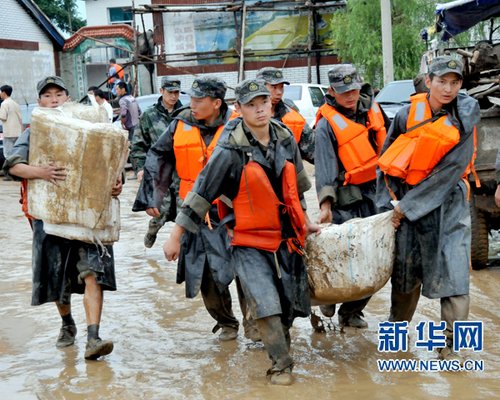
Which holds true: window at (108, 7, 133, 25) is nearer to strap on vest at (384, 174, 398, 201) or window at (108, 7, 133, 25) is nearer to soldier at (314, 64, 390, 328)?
soldier at (314, 64, 390, 328)

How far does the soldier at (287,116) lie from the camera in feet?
22.7

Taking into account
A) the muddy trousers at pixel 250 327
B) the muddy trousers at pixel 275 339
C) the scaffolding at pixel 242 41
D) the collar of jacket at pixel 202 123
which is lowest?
the muddy trousers at pixel 250 327

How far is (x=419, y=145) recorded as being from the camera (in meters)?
5.76

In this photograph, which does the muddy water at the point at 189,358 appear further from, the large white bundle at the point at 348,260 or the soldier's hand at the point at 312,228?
the soldier's hand at the point at 312,228

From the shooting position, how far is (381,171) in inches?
242

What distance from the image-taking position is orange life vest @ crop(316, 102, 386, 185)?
6527 millimetres

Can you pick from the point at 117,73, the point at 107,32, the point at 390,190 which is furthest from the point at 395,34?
the point at 390,190

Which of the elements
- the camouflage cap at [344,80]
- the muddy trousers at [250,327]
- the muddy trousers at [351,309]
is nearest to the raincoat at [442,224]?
the camouflage cap at [344,80]

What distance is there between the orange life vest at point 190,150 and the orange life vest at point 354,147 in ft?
2.31

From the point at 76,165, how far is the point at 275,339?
67.3 inches

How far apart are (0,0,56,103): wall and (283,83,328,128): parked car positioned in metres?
14.3

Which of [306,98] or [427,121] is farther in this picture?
[306,98]

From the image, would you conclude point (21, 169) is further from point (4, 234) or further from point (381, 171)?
point (4, 234)

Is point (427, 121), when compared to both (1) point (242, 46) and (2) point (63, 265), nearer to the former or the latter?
(2) point (63, 265)
